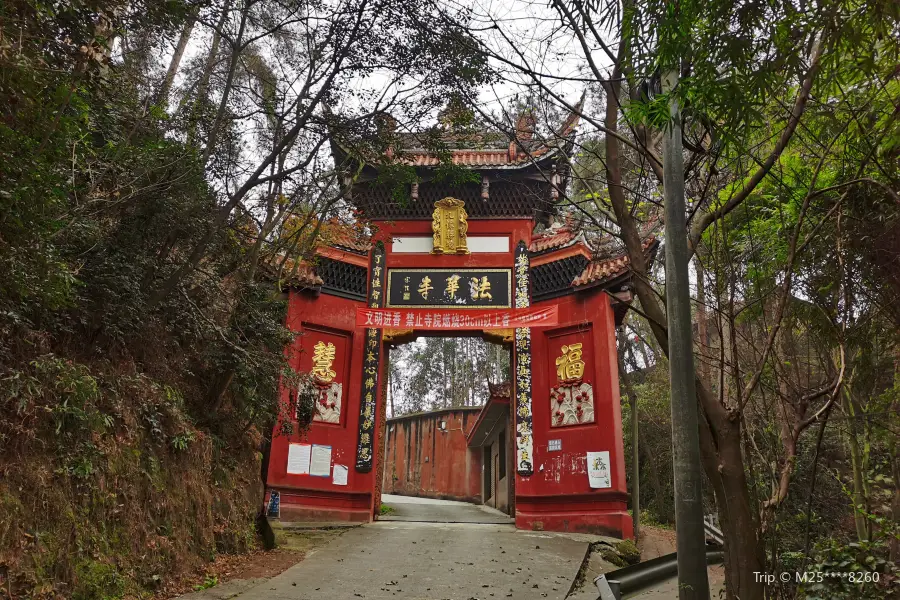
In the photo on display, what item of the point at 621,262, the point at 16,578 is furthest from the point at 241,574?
the point at 621,262

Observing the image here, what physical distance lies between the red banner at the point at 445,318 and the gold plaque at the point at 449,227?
126 centimetres

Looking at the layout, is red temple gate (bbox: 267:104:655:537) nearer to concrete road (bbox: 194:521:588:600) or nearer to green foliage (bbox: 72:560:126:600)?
concrete road (bbox: 194:521:588:600)

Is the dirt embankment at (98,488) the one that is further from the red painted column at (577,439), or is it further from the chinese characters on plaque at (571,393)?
the chinese characters on plaque at (571,393)

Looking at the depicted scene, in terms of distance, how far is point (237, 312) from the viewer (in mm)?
8391

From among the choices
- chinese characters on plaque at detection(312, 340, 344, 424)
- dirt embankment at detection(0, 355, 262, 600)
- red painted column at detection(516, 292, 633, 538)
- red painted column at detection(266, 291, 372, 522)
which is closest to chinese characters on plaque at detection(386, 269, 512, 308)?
red painted column at detection(266, 291, 372, 522)

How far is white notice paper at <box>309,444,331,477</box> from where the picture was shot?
1055 cm

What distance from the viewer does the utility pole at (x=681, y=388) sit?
2635 mm

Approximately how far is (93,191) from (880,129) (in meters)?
6.04

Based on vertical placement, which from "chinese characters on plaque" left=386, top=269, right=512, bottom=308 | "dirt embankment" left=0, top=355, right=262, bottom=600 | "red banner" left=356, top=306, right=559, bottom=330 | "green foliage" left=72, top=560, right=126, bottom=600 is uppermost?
"chinese characters on plaque" left=386, top=269, right=512, bottom=308

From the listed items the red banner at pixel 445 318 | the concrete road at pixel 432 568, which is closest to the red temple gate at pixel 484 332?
the red banner at pixel 445 318

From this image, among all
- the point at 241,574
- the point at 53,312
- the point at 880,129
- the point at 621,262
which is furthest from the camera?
the point at 621,262

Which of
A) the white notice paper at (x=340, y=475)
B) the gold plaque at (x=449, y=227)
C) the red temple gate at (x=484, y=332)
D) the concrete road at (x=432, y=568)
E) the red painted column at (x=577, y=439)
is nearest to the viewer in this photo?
the concrete road at (x=432, y=568)

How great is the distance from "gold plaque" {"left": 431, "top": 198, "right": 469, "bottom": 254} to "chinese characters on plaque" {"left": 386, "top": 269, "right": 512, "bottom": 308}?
42 centimetres

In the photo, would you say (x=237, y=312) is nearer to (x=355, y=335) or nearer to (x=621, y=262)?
(x=355, y=335)
